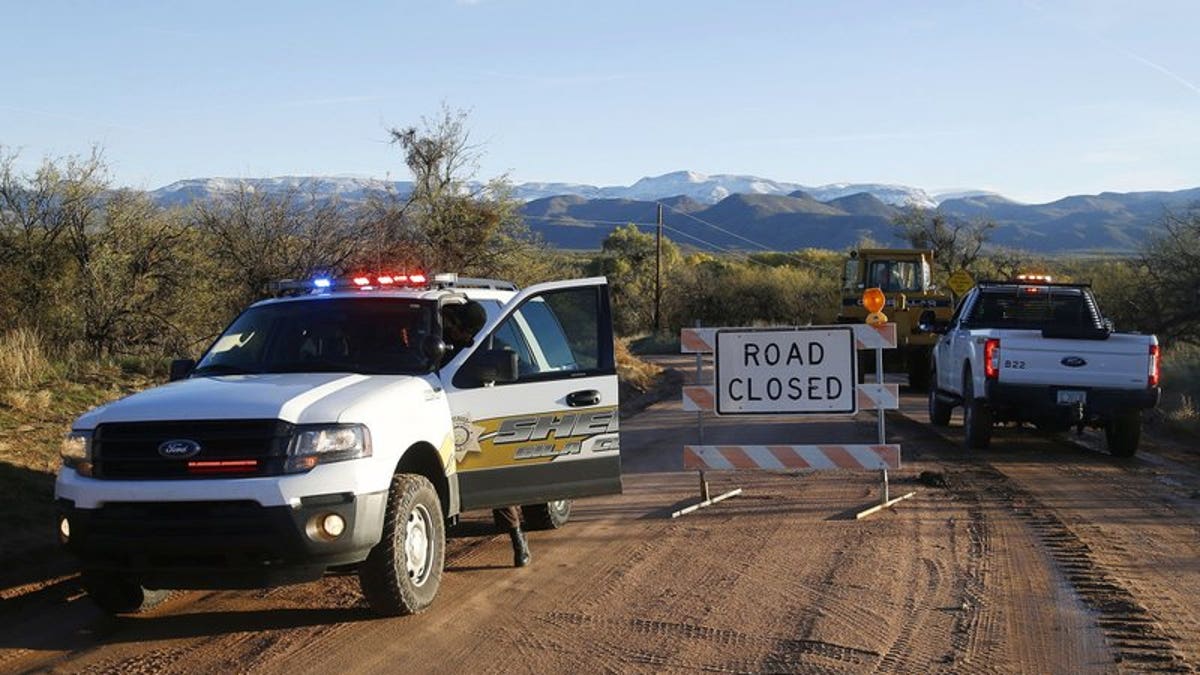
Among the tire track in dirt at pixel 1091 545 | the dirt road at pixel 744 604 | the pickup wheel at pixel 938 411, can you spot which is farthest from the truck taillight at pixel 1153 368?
the pickup wheel at pixel 938 411

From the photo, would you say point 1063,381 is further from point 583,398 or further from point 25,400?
point 25,400

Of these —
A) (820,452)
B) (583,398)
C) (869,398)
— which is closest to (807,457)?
(820,452)

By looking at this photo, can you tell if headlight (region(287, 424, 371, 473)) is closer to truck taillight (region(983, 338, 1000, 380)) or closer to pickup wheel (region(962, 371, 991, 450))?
truck taillight (region(983, 338, 1000, 380))

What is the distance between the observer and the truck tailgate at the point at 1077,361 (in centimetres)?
1405

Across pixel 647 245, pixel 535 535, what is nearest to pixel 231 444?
pixel 535 535

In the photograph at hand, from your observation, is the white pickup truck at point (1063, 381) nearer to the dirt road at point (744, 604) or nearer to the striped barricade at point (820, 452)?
the dirt road at point (744, 604)

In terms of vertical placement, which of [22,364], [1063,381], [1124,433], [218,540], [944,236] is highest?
[944,236]

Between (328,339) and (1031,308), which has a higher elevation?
(328,339)

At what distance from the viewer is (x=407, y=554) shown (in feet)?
22.4

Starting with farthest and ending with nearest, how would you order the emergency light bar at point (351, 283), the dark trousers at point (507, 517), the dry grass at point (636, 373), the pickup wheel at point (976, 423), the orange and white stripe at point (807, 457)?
the dry grass at point (636, 373) → the pickup wheel at point (976, 423) → the orange and white stripe at point (807, 457) → the emergency light bar at point (351, 283) → the dark trousers at point (507, 517)

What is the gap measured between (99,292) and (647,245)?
191 feet

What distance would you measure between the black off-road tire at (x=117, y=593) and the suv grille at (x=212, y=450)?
0.69 metres

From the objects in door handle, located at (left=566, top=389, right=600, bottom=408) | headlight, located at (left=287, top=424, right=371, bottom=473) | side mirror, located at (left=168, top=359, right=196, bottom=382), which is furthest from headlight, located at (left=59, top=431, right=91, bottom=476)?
door handle, located at (left=566, top=389, right=600, bottom=408)

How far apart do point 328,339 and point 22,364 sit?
231 inches
